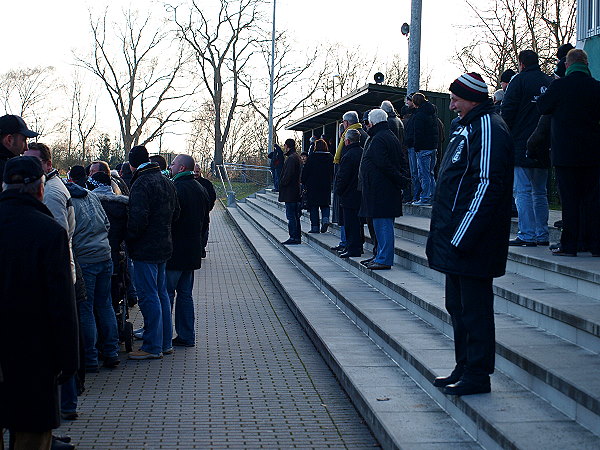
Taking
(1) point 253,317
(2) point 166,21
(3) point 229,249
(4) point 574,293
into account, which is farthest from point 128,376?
(2) point 166,21

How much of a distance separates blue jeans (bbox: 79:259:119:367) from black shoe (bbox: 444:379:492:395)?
11.2ft

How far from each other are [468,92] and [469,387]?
73.3 inches

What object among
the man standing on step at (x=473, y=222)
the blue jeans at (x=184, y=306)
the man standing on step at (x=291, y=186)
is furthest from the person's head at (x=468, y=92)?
the man standing on step at (x=291, y=186)

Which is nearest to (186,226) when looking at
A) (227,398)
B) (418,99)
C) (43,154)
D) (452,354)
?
(43,154)

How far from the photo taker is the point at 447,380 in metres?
5.77

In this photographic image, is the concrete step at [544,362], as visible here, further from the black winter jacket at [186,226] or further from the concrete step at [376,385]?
the black winter jacket at [186,226]

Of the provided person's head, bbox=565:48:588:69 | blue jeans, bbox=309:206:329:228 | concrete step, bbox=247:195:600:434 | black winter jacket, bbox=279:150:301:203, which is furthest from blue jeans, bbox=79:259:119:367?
blue jeans, bbox=309:206:329:228

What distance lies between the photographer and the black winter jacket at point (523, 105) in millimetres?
9008

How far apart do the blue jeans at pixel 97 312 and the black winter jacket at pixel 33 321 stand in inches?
125

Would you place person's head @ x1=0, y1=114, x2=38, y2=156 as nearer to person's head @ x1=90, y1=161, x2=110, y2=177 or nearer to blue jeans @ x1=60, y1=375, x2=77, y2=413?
blue jeans @ x1=60, y1=375, x2=77, y2=413

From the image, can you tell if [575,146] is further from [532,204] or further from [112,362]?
[112,362]

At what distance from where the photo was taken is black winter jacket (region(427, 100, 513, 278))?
5.20m

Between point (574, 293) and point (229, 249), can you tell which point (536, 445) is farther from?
point (229, 249)

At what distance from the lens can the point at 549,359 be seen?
17.8 feet
